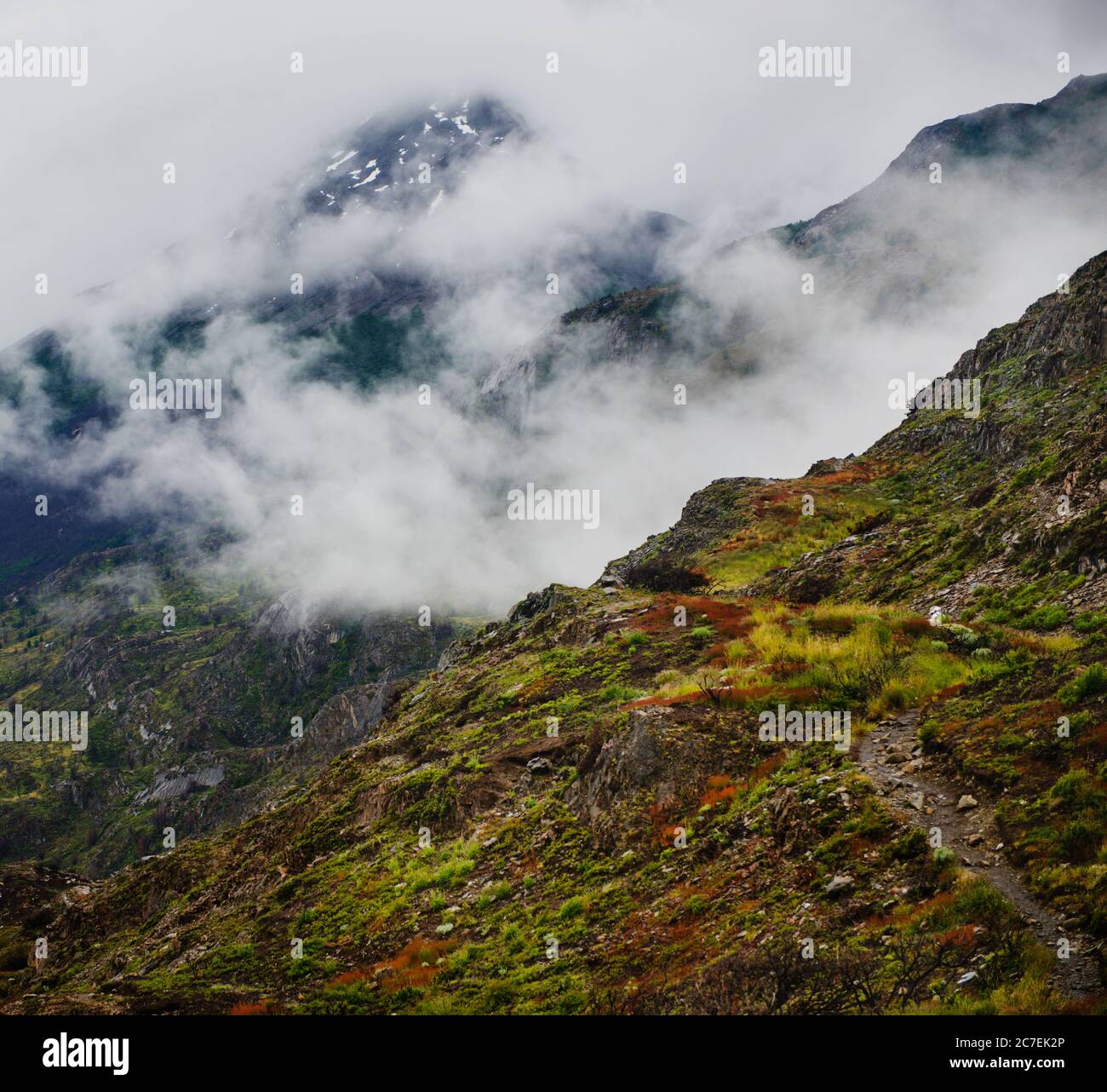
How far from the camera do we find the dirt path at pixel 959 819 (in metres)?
8.89

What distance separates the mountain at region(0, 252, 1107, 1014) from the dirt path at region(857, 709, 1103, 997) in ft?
0.17

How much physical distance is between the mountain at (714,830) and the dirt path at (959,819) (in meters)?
0.05

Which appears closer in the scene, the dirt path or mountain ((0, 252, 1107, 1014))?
the dirt path

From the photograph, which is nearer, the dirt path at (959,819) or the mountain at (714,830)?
the dirt path at (959,819)

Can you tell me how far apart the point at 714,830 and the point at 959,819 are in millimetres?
4988

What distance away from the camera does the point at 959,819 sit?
12.6m

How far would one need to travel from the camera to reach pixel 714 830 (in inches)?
628

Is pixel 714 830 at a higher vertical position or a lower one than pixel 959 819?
lower

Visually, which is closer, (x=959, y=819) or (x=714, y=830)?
(x=959, y=819)

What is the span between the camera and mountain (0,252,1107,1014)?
10609 mm

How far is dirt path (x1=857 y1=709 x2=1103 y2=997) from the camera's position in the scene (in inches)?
350

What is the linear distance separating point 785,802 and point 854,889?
3.19m
